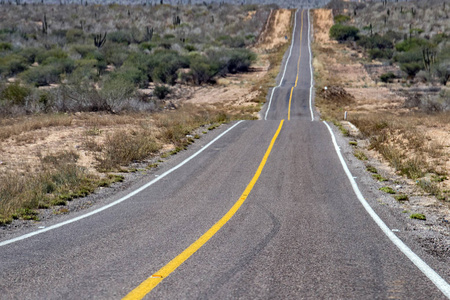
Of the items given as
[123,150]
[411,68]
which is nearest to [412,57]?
[411,68]

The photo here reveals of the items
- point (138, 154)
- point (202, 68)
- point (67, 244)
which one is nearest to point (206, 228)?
point (67, 244)

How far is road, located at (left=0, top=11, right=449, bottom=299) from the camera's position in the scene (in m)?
4.86

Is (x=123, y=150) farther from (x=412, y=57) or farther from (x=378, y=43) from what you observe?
(x=378, y=43)

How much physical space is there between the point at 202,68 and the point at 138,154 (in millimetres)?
43722

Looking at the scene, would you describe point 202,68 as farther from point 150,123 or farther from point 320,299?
point 320,299

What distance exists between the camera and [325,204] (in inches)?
356

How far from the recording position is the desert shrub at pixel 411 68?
57.5 meters

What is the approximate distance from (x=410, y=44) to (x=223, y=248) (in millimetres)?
76335

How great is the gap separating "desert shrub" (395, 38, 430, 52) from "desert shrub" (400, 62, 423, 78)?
46.7 feet

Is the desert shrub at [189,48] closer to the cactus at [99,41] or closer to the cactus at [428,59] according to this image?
the cactus at [99,41]

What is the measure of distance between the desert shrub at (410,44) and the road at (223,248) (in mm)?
68387

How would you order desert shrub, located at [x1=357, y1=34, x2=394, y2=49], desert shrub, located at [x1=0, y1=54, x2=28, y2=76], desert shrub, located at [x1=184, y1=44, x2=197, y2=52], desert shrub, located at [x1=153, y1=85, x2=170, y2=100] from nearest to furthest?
1. desert shrub, located at [x1=153, y1=85, x2=170, y2=100]
2. desert shrub, located at [x1=0, y1=54, x2=28, y2=76]
3. desert shrub, located at [x1=184, y1=44, x2=197, y2=52]
4. desert shrub, located at [x1=357, y1=34, x2=394, y2=49]

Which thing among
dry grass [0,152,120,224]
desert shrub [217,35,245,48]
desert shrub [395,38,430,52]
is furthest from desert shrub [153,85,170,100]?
desert shrub [395,38,430,52]

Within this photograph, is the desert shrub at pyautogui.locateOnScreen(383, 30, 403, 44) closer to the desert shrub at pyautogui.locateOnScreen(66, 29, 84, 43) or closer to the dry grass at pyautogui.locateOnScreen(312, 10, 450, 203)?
the dry grass at pyautogui.locateOnScreen(312, 10, 450, 203)
